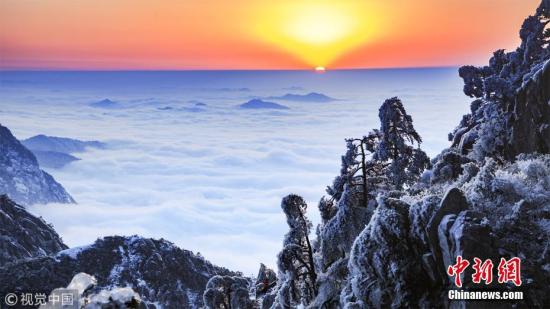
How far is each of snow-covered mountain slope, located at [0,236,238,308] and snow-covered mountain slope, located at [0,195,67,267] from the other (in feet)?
127

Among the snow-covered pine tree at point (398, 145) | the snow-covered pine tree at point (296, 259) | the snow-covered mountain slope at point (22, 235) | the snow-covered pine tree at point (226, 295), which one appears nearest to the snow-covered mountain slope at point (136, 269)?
the snow-covered mountain slope at point (22, 235)

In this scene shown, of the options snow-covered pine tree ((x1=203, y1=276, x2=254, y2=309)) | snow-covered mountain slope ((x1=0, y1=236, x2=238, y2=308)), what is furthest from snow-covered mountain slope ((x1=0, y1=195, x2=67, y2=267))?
snow-covered pine tree ((x1=203, y1=276, x2=254, y2=309))

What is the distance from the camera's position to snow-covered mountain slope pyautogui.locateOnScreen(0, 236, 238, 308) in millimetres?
121688

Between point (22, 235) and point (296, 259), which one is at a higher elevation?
point (22, 235)

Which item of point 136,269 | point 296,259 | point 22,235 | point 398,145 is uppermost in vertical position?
point 22,235

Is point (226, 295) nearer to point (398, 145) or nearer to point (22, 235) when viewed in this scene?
point (398, 145)

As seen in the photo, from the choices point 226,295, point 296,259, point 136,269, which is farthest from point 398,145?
point 136,269

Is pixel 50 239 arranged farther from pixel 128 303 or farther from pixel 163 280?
pixel 128 303

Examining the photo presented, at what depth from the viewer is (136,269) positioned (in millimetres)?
140250

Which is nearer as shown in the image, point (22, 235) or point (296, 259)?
point (296, 259)

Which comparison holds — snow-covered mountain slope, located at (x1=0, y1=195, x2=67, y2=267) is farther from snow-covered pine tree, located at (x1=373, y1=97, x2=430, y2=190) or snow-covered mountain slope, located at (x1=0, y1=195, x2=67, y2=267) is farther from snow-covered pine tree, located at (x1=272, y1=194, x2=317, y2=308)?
snow-covered pine tree, located at (x1=373, y1=97, x2=430, y2=190)

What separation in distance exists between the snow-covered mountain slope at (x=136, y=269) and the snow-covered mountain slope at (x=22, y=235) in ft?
127

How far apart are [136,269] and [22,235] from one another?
5915cm

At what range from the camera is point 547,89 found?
119ft
